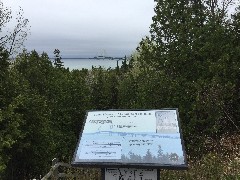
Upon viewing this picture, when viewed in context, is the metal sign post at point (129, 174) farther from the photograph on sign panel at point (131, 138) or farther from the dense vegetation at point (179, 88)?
the dense vegetation at point (179, 88)

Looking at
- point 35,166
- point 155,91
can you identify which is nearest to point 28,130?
point 35,166

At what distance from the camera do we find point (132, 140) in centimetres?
608

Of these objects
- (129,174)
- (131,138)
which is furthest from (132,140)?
(129,174)

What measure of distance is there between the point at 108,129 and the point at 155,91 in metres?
16.7

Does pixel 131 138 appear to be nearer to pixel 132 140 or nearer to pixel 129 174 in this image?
pixel 132 140

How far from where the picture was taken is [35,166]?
2038 cm

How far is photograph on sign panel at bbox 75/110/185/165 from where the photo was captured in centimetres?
583

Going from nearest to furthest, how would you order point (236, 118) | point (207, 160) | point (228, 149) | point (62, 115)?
point (207, 160) → point (228, 149) → point (236, 118) → point (62, 115)

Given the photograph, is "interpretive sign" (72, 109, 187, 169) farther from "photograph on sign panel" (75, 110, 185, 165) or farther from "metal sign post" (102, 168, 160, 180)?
"metal sign post" (102, 168, 160, 180)

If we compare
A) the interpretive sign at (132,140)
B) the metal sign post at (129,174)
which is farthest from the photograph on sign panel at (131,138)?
the metal sign post at (129,174)

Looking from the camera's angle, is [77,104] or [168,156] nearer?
[168,156]

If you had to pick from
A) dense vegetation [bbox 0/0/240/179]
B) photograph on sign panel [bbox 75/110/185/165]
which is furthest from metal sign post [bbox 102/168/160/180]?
dense vegetation [bbox 0/0/240/179]

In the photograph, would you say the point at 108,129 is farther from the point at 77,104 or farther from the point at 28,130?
the point at 77,104

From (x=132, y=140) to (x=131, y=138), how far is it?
5cm
